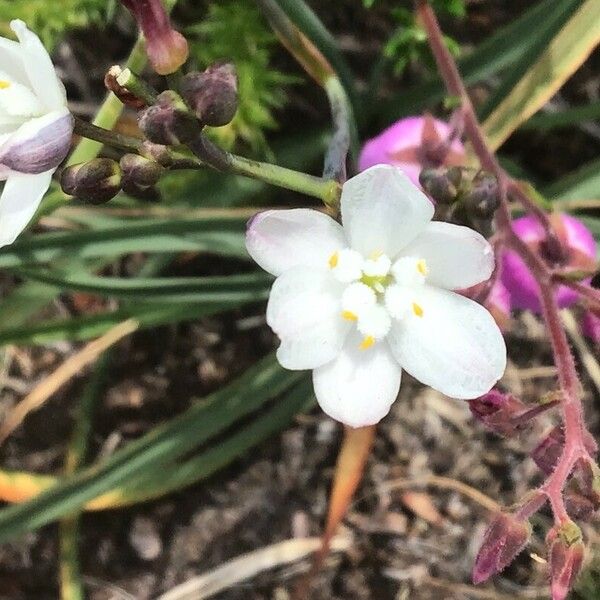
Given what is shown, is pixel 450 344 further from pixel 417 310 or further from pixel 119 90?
pixel 119 90

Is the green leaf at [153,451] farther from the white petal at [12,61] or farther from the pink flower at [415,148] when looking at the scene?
the white petal at [12,61]

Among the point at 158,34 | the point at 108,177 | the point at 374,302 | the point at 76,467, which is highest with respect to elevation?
the point at 158,34

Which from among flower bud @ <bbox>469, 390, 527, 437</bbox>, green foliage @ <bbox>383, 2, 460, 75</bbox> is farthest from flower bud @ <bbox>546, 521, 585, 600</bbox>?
green foliage @ <bbox>383, 2, 460, 75</bbox>

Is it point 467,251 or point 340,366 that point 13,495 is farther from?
point 467,251

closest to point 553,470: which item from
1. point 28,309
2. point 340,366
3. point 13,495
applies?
point 340,366

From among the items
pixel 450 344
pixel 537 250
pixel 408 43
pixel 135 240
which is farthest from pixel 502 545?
pixel 408 43

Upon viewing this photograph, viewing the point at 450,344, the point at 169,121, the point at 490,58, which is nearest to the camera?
the point at 169,121
